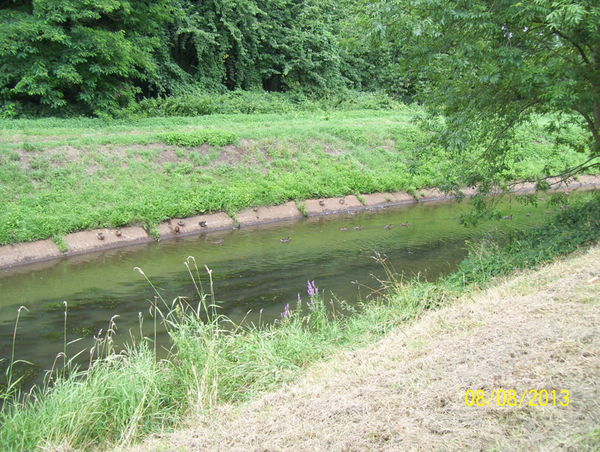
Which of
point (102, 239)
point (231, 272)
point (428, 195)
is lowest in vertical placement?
point (428, 195)

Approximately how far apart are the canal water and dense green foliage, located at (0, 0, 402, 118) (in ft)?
15.0

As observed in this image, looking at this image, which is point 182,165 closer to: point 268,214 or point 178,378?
point 268,214

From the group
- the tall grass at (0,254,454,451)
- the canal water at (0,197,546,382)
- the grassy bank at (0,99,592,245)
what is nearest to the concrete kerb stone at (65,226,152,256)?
the grassy bank at (0,99,592,245)

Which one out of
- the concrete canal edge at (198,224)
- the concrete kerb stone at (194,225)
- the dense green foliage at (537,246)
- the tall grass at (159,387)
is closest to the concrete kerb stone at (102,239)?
the concrete canal edge at (198,224)

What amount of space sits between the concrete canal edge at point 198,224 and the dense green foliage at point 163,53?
5.65 m

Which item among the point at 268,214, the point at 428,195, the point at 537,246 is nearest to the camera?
the point at 537,246

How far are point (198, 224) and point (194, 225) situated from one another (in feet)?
0.40

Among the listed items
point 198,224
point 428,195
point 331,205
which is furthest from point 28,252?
point 428,195

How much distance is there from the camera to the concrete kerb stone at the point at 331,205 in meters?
16.7

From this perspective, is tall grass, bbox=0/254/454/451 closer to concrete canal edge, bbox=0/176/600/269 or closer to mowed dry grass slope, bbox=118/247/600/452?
mowed dry grass slope, bbox=118/247/600/452

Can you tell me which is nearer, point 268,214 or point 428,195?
point 268,214

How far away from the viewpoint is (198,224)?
14.6 meters

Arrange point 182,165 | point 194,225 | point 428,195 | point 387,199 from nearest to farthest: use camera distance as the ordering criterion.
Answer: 1. point 194,225
2. point 182,165
3. point 387,199
4. point 428,195
